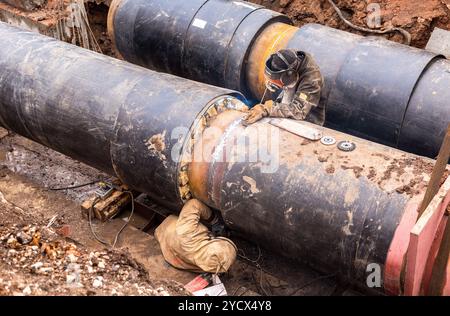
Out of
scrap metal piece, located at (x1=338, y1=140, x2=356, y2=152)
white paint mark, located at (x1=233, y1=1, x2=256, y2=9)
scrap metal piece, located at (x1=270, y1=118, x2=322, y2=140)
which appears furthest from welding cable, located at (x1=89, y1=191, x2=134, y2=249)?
white paint mark, located at (x1=233, y1=1, x2=256, y2=9)

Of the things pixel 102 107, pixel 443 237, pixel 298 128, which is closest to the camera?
pixel 443 237

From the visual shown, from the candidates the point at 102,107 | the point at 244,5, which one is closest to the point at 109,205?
the point at 102,107

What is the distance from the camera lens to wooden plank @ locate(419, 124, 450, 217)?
129 inches

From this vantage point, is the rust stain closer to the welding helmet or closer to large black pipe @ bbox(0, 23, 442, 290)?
large black pipe @ bbox(0, 23, 442, 290)

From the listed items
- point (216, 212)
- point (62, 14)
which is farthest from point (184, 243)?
point (62, 14)

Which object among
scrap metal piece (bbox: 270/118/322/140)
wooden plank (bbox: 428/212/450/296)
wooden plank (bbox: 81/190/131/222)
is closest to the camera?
wooden plank (bbox: 428/212/450/296)

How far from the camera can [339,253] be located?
3955 mm

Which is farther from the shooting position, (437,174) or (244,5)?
(244,5)

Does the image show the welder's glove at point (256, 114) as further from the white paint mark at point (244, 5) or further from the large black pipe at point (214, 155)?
the white paint mark at point (244, 5)

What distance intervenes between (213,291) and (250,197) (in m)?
0.91

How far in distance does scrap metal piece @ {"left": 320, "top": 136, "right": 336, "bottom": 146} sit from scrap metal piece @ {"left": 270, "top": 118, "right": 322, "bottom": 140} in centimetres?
4

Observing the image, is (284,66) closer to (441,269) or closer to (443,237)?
(443,237)

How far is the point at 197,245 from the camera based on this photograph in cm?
450

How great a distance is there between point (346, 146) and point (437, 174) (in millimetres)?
879
